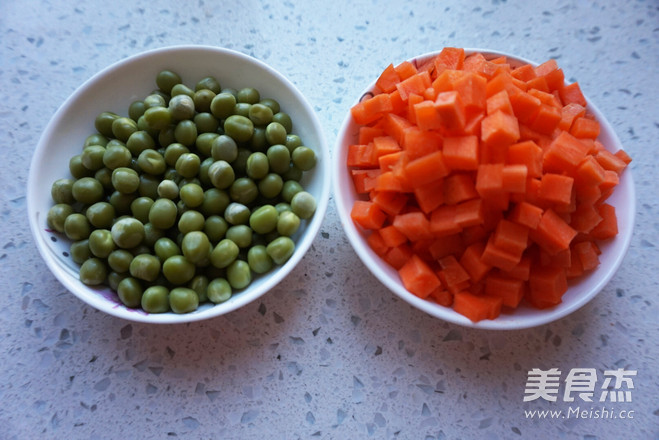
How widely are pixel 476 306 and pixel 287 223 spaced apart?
58 cm

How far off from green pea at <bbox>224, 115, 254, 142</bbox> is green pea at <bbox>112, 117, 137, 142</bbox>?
1.01 feet

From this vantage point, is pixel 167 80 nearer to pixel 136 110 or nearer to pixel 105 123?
pixel 136 110

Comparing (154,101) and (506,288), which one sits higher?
(154,101)

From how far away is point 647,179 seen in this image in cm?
167

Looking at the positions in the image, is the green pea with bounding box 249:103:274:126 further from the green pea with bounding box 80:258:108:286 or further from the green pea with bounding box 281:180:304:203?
the green pea with bounding box 80:258:108:286

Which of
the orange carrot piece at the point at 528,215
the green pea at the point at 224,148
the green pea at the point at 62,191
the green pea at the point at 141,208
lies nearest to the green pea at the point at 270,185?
the green pea at the point at 224,148

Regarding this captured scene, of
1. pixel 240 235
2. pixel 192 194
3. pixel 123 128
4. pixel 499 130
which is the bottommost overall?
pixel 240 235

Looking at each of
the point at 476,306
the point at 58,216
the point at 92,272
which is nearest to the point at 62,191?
the point at 58,216

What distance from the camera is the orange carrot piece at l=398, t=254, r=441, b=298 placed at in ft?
4.21

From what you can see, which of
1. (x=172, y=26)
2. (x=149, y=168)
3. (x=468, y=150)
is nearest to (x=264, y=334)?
(x=149, y=168)

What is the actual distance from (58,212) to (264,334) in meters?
0.72

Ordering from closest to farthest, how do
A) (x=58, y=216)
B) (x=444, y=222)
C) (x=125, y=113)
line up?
(x=444, y=222) < (x=58, y=216) < (x=125, y=113)

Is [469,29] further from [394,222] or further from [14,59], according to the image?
[14,59]

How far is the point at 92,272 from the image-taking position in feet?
4.32
